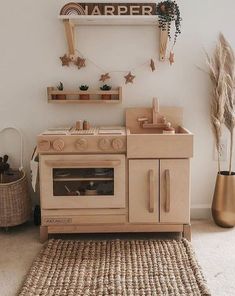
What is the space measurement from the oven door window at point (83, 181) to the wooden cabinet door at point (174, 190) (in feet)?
1.06

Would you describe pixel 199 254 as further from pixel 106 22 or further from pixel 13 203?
pixel 106 22

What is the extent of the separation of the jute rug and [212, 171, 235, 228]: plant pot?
42cm

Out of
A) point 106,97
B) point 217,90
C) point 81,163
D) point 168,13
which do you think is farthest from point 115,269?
point 168,13

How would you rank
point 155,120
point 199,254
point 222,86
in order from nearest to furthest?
point 199,254, point 222,86, point 155,120

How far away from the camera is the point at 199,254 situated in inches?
86.1

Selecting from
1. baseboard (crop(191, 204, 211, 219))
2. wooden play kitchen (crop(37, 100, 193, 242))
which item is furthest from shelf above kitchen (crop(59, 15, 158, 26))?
baseboard (crop(191, 204, 211, 219))

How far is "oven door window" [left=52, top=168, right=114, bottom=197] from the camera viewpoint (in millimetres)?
2322

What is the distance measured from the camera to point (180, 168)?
230cm

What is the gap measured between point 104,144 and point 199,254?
0.85 meters

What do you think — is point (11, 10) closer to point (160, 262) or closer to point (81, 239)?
point (81, 239)

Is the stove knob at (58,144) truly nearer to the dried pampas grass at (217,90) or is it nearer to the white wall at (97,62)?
the white wall at (97,62)

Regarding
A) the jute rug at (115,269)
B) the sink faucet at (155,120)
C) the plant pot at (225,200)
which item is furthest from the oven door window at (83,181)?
the plant pot at (225,200)

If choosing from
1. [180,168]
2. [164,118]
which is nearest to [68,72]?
[164,118]

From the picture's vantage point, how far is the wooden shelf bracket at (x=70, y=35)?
7.99 feet
